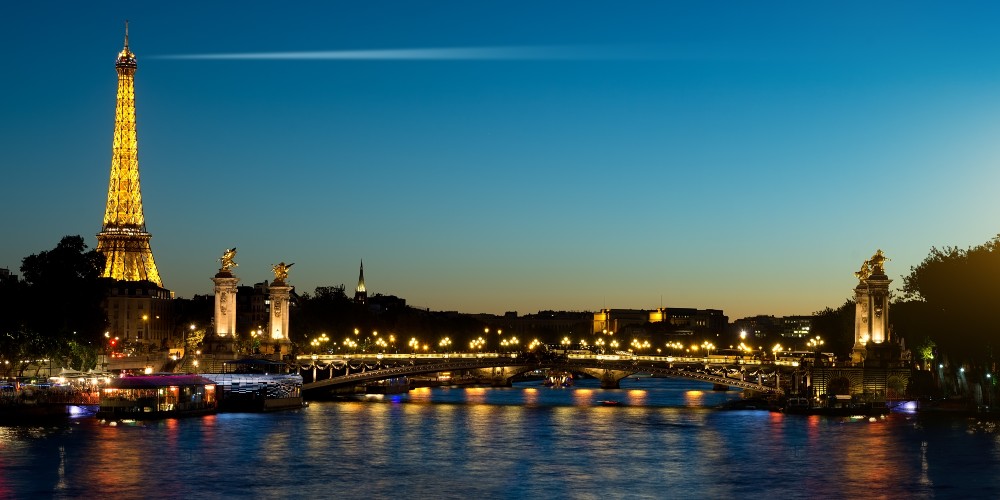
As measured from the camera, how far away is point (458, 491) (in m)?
48.8

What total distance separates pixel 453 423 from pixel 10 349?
23.0 metres

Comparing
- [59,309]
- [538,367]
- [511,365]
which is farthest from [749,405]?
[59,309]

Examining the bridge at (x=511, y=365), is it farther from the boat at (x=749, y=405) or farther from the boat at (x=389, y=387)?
the boat at (x=389, y=387)

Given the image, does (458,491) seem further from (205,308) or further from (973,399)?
(205,308)

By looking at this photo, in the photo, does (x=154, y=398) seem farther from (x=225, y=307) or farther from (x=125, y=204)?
(x=125, y=204)

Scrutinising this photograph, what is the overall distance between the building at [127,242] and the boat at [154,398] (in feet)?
116

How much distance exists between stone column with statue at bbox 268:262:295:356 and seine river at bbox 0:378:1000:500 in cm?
1754

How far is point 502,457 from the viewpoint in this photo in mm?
59031

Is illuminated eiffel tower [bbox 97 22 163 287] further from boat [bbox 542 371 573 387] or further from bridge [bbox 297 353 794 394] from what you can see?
boat [bbox 542 371 573 387]

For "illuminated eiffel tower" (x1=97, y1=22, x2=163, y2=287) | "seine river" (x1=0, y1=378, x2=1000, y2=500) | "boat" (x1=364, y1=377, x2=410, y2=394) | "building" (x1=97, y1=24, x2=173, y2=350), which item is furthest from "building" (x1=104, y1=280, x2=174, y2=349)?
"seine river" (x1=0, y1=378, x2=1000, y2=500)

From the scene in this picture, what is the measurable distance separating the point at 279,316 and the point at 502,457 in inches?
1741

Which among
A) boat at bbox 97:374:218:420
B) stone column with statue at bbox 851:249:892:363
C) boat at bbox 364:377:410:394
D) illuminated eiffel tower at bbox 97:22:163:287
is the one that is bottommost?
boat at bbox 364:377:410:394

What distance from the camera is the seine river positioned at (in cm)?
4900

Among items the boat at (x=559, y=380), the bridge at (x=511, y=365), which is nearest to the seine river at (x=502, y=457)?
the bridge at (x=511, y=365)
